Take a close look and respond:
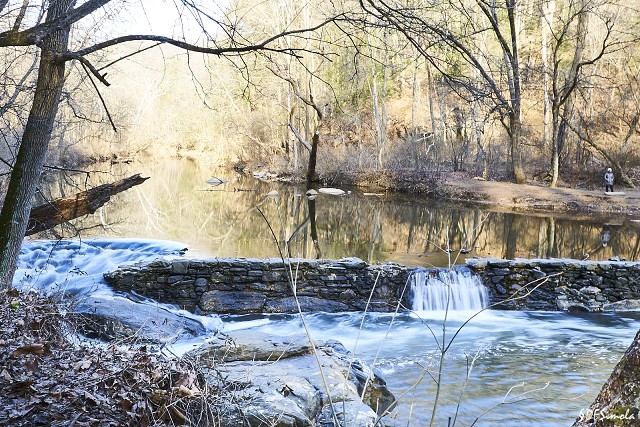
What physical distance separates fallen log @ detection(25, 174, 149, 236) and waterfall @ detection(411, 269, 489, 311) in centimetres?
515

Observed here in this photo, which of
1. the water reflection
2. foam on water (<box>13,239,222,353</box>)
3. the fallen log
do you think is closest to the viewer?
the fallen log

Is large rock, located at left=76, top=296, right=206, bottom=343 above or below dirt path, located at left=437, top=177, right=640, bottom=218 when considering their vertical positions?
below

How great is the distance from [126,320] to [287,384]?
3.85 m

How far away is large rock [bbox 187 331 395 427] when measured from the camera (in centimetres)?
379

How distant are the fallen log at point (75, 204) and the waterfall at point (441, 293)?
5.15 metres

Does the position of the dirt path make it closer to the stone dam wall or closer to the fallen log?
the stone dam wall

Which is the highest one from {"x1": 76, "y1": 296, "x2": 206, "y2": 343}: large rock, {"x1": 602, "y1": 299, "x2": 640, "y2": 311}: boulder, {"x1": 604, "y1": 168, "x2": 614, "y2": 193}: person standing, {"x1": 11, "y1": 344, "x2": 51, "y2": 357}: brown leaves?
{"x1": 604, "y1": 168, "x2": 614, "y2": 193}: person standing

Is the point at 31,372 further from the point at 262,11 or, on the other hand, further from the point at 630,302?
the point at 262,11

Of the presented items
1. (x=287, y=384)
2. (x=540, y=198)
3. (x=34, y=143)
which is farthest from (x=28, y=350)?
(x=540, y=198)

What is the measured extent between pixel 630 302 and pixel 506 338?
119 inches

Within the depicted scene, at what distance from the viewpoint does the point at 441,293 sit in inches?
420

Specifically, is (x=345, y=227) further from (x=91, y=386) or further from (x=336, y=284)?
(x=91, y=386)

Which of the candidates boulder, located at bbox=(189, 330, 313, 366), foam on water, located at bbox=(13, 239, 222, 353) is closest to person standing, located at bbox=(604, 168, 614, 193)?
foam on water, located at bbox=(13, 239, 222, 353)

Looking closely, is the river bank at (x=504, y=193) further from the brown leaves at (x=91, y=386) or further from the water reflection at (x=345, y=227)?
the brown leaves at (x=91, y=386)
